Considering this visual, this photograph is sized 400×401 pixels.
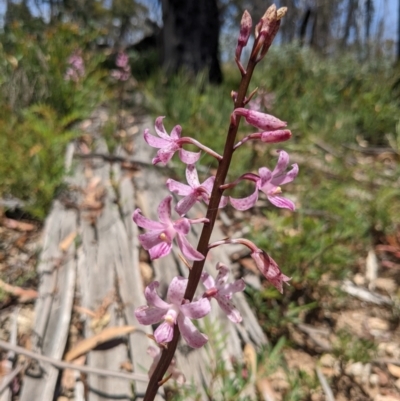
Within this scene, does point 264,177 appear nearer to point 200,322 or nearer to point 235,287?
point 235,287

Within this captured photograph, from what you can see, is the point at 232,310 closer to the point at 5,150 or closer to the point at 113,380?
the point at 113,380

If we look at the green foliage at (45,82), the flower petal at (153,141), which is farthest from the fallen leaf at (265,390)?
the green foliage at (45,82)

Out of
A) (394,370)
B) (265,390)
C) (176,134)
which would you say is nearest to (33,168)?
(265,390)

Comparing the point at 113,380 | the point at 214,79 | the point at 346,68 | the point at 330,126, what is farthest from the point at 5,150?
the point at 346,68

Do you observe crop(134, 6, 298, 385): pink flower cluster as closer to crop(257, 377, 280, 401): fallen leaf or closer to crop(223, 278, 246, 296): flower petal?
crop(223, 278, 246, 296): flower petal

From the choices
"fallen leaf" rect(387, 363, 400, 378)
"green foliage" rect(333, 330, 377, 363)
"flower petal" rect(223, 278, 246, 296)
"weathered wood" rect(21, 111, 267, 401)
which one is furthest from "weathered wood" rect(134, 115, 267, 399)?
"fallen leaf" rect(387, 363, 400, 378)

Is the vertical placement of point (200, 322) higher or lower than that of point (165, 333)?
lower
